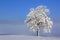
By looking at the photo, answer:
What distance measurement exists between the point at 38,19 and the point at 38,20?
8cm

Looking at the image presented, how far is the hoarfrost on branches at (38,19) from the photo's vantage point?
51.1 ft

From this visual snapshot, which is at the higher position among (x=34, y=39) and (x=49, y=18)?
(x=49, y=18)

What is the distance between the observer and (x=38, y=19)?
1564 centimetres

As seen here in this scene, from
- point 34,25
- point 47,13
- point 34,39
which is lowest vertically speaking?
point 34,39

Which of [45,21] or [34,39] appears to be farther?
[45,21]

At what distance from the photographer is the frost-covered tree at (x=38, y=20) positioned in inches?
613

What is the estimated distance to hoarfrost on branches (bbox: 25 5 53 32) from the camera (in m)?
15.6

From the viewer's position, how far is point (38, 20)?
15617 mm

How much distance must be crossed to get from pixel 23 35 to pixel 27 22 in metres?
1.08

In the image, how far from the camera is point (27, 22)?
1593 centimetres

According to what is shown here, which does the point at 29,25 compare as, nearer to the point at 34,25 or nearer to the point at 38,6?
the point at 34,25

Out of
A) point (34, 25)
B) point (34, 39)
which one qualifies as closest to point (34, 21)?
point (34, 25)

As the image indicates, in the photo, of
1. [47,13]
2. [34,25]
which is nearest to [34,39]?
[34,25]

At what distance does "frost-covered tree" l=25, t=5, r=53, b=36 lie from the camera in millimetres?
15570
